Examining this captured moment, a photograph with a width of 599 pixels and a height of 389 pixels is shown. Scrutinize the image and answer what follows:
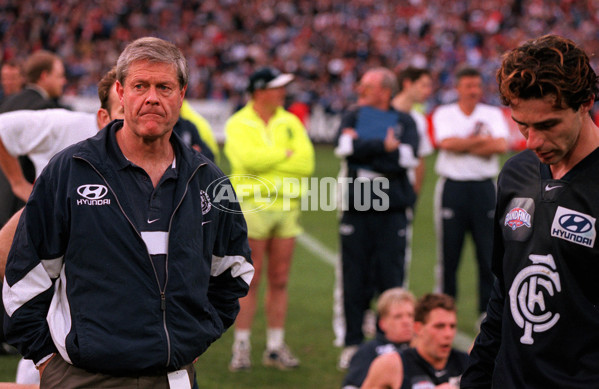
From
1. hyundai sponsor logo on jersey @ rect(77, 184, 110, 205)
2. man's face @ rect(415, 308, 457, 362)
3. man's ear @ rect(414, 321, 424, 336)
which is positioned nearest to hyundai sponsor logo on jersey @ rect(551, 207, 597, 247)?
hyundai sponsor logo on jersey @ rect(77, 184, 110, 205)

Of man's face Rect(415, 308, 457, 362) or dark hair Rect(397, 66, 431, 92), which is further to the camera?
dark hair Rect(397, 66, 431, 92)

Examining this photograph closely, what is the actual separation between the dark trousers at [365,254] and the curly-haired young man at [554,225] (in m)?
4.17

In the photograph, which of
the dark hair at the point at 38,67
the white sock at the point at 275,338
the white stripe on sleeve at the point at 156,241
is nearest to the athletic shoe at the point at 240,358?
the white sock at the point at 275,338

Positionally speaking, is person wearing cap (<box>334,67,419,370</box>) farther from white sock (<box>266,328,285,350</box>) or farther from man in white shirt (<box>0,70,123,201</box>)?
man in white shirt (<box>0,70,123,201</box>)

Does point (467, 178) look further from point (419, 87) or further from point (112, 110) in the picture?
point (112, 110)

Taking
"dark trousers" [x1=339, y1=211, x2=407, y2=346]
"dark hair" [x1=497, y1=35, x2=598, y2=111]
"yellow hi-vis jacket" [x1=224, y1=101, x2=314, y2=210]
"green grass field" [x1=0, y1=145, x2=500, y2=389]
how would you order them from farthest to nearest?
"dark trousers" [x1=339, y1=211, x2=407, y2=346], "yellow hi-vis jacket" [x1=224, y1=101, x2=314, y2=210], "green grass field" [x1=0, y1=145, x2=500, y2=389], "dark hair" [x1=497, y1=35, x2=598, y2=111]

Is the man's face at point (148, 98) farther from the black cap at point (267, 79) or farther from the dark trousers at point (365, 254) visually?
the dark trousers at point (365, 254)

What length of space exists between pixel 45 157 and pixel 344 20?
27.7 metres

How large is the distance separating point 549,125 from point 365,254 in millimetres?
4530

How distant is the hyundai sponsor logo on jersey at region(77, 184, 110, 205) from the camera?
282cm

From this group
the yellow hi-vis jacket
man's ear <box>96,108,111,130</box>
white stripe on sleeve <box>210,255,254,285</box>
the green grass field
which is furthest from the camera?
the yellow hi-vis jacket

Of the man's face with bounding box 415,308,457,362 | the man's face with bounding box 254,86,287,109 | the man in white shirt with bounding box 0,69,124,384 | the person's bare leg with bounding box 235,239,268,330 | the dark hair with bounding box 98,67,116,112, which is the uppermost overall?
the dark hair with bounding box 98,67,116,112

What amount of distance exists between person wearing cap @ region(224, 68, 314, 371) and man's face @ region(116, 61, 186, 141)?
3.58 meters

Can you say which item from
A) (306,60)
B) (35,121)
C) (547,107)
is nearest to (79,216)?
(547,107)
